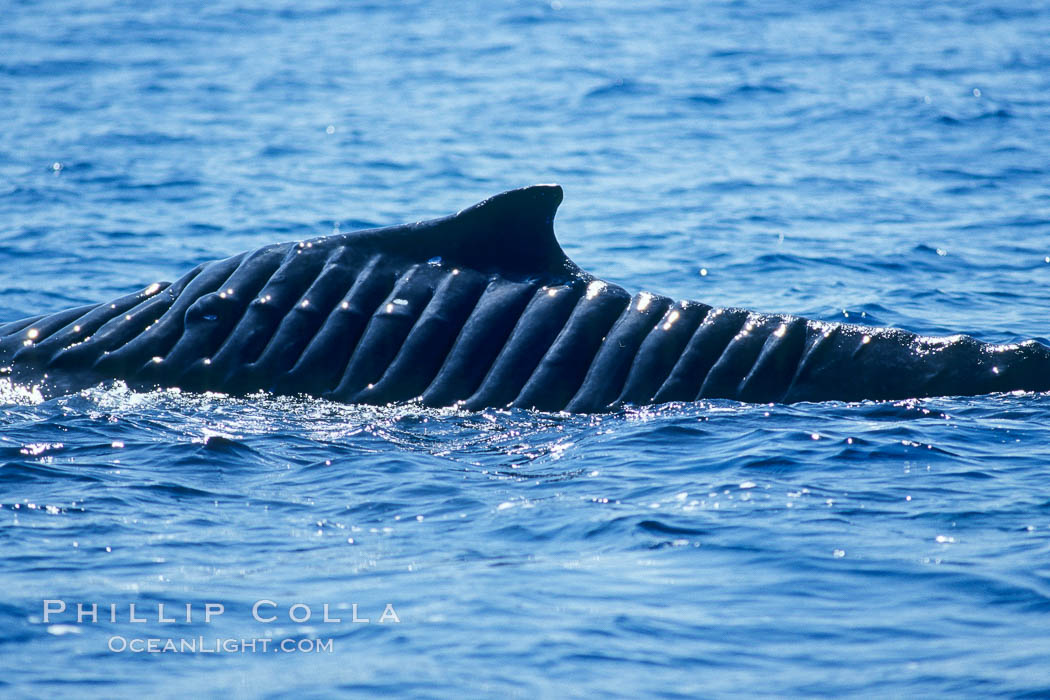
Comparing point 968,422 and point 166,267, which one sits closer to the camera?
point 968,422

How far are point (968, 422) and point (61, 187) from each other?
14.8 meters

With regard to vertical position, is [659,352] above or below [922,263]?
above

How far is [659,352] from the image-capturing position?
888 centimetres

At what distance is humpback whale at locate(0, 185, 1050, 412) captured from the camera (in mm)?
8734

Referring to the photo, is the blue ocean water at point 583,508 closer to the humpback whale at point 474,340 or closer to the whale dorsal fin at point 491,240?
the humpback whale at point 474,340

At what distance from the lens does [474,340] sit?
29.6ft

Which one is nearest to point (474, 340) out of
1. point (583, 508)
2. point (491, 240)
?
point (491, 240)

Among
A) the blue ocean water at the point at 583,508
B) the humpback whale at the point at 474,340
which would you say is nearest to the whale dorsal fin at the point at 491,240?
the humpback whale at the point at 474,340

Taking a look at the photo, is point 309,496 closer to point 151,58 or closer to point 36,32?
point 151,58

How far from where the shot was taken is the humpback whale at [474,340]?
8734mm

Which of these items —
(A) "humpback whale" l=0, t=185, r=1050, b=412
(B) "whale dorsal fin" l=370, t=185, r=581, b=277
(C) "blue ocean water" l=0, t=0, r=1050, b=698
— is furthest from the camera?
(B) "whale dorsal fin" l=370, t=185, r=581, b=277

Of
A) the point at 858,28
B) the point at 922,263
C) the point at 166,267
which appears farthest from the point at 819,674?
the point at 858,28

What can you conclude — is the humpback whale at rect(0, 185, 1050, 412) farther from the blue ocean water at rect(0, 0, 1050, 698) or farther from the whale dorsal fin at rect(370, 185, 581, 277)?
the blue ocean water at rect(0, 0, 1050, 698)

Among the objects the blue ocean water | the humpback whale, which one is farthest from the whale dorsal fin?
the blue ocean water
